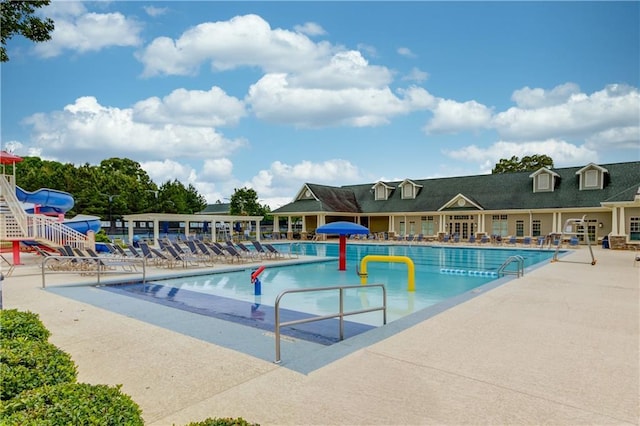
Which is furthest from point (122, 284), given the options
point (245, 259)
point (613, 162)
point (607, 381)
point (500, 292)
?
point (613, 162)

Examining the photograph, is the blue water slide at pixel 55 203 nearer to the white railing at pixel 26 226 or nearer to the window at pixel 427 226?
the white railing at pixel 26 226

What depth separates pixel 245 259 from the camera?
18.5 metres

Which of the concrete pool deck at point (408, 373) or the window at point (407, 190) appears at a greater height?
the window at point (407, 190)

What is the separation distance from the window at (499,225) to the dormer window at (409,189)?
7.63 meters

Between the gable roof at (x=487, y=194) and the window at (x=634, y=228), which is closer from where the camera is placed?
the window at (x=634, y=228)

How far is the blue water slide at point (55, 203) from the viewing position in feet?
63.9

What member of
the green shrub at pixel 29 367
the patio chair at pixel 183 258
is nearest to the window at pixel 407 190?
the patio chair at pixel 183 258

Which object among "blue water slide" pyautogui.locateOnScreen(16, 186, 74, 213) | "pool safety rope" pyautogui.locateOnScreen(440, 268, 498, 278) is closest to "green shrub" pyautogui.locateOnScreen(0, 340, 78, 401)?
"pool safety rope" pyautogui.locateOnScreen(440, 268, 498, 278)

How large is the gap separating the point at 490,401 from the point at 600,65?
2123 cm

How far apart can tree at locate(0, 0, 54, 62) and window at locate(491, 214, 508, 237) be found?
31.7 metres

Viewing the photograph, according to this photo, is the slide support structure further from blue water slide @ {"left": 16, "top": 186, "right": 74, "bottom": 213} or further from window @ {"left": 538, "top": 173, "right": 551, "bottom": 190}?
window @ {"left": 538, "top": 173, "right": 551, "bottom": 190}

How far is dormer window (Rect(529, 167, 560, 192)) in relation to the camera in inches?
1225

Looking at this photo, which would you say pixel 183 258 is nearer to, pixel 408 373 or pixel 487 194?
pixel 408 373

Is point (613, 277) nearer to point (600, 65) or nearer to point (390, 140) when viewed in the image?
point (600, 65)
